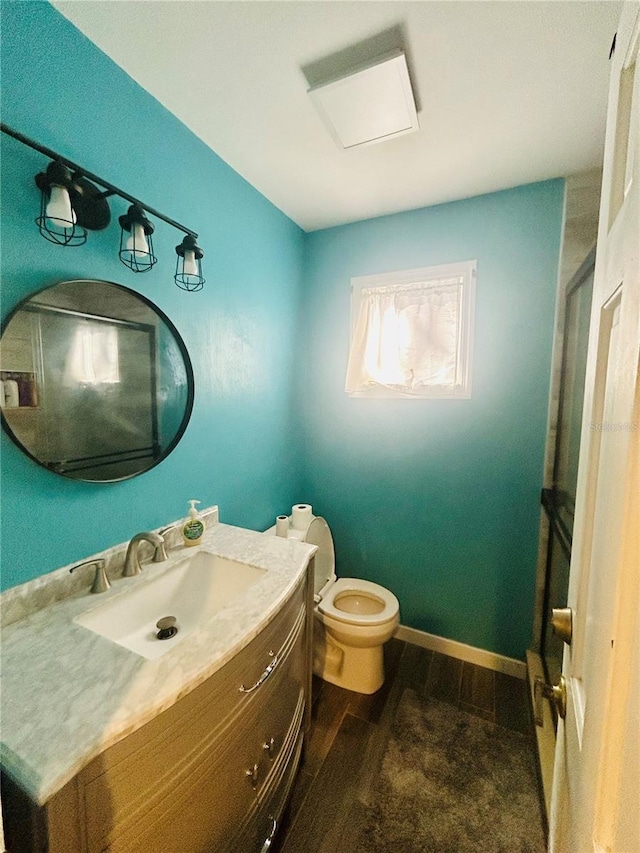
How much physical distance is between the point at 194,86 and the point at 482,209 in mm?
Result: 1412

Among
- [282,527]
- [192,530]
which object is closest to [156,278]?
[192,530]

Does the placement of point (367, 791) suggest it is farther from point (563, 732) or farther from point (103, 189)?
point (103, 189)

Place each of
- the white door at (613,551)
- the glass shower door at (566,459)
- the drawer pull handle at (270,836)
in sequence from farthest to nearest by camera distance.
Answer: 1. the glass shower door at (566,459)
2. the drawer pull handle at (270,836)
3. the white door at (613,551)

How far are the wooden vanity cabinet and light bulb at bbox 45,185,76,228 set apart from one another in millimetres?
1198

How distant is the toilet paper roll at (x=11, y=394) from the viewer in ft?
2.68

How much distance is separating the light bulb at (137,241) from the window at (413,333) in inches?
47.8

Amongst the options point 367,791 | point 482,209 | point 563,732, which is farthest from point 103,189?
point 367,791

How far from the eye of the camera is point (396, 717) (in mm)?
1455

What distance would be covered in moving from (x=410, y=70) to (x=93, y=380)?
1456mm

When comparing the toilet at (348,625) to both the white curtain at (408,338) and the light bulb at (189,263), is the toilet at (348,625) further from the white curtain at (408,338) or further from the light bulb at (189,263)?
the light bulb at (189,263)

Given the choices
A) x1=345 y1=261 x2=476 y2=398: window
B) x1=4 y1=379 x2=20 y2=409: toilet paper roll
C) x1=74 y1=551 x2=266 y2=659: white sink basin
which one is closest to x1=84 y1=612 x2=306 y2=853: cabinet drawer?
x1=74 y1=551 x2=266 y2=659: white sink basin

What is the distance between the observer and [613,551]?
0.37m

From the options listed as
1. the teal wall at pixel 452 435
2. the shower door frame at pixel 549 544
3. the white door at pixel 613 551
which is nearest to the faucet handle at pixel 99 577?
the white door at pixel 613 551

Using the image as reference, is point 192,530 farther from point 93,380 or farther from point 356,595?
point 356,595
